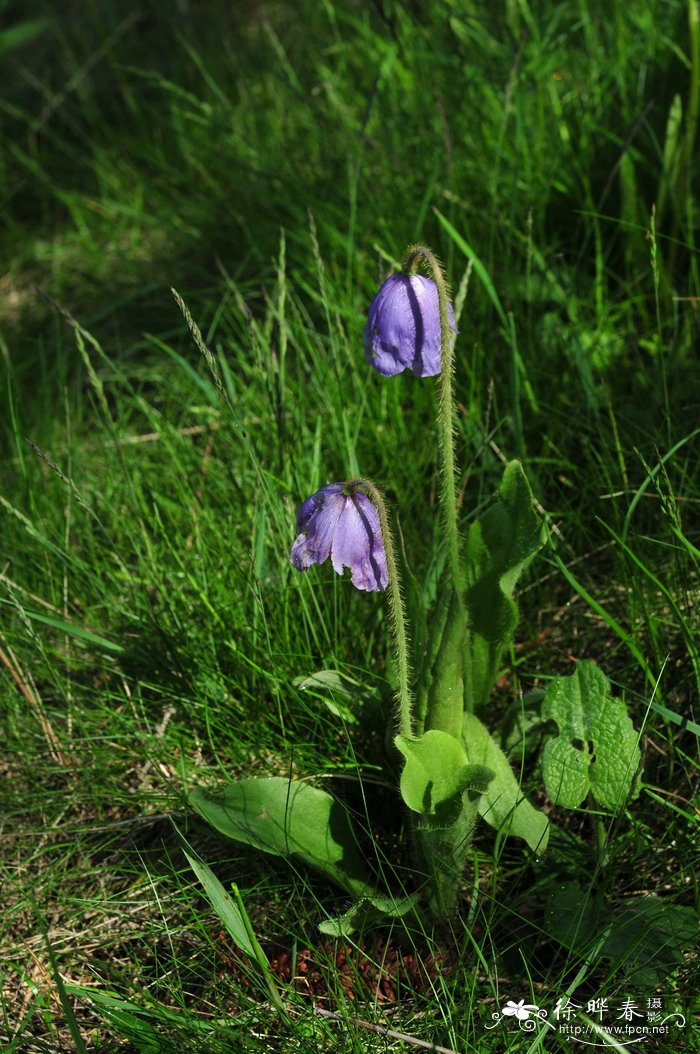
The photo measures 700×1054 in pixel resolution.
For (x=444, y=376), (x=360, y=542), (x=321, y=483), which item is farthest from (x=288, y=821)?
(x=321, y=483)

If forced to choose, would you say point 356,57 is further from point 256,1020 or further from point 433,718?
point 256,1020

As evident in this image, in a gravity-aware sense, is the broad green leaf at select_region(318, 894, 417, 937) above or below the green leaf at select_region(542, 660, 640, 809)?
below

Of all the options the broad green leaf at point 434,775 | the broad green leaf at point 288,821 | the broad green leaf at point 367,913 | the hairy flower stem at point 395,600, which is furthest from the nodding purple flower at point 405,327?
the broad green leaf at point 367,913

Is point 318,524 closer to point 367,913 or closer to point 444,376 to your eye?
point 444,376

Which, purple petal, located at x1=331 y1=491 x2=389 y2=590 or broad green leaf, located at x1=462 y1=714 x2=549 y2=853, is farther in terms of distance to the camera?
broad green leaf, located at x1=462 y1=714 x2=549 y2=853

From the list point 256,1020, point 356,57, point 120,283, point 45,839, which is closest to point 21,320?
point 120,283

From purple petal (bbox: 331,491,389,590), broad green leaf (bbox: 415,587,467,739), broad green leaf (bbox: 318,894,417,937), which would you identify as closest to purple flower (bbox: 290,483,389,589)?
purple petal (bbox: 331,491,389,590)

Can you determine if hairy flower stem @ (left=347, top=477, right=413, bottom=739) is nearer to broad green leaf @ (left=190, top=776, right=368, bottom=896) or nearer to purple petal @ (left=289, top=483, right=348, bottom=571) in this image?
purple petal @ (left=289, top=483, right=348, bottom=571)
